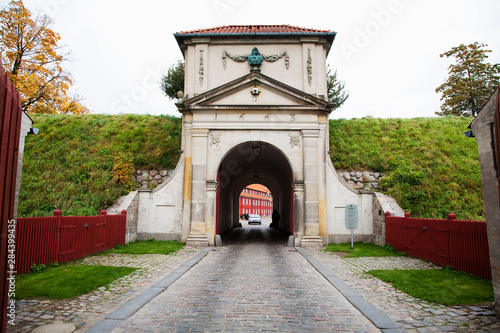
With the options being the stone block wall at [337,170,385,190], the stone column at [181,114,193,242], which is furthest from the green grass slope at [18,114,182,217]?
the stone block wall at [337,170,385,190]

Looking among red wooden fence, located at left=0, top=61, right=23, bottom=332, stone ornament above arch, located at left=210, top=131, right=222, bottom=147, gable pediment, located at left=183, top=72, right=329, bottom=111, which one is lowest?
red wooden fence, located at left=0, top=61, right=23, bottom=332

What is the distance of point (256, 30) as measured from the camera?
17.1 m

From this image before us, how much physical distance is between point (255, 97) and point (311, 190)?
15.6 feet

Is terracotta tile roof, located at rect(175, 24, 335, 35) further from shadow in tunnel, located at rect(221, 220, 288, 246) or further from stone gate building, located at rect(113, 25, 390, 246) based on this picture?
shadow in tunnel, located at rect(221, 220, 288, 246)

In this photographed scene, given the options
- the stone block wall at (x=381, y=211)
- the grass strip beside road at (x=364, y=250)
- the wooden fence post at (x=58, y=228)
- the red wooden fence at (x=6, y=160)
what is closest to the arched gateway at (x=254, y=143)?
the stone block wall at (x=381, y=211)

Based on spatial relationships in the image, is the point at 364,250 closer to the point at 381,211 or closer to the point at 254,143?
the point at 381,211

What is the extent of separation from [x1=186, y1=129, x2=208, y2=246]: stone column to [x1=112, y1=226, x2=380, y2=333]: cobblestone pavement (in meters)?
4.65

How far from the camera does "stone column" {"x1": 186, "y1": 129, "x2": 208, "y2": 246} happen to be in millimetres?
13914

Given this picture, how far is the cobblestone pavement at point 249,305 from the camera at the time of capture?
15.6 feet

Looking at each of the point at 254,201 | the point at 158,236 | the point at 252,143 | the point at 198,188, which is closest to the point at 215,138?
the point at 252,143

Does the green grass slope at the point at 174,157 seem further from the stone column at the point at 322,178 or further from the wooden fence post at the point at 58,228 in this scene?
the wooden fence post at the point at 58,228

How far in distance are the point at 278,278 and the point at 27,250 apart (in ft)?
19.0

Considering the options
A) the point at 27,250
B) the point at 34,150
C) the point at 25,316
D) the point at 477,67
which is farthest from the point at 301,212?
the point at 477,67

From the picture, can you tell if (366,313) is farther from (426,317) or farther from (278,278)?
(278,278)
